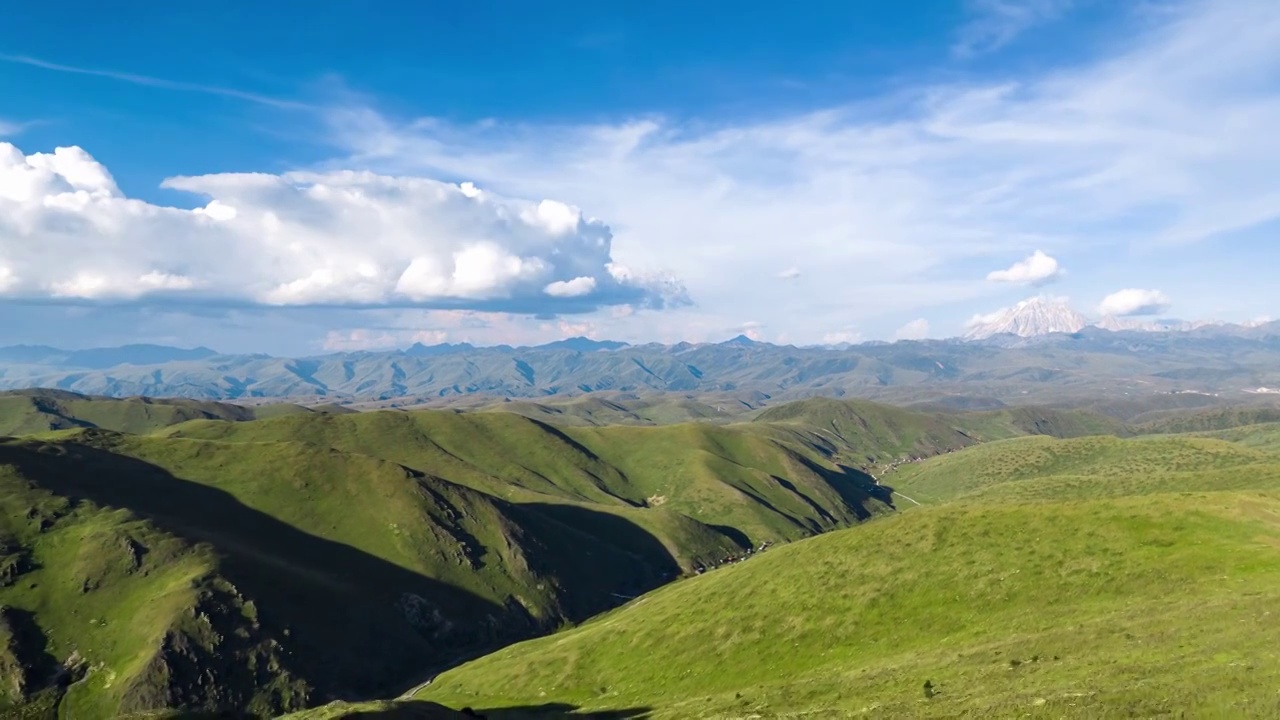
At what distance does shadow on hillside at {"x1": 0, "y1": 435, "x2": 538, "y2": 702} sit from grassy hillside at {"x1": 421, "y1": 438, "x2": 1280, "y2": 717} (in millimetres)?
24194

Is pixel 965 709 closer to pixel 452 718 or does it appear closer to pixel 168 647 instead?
pixel 452 718

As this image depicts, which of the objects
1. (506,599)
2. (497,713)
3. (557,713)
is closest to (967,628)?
(557,713)

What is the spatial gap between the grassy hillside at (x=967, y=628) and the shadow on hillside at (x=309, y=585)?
24.2 meters

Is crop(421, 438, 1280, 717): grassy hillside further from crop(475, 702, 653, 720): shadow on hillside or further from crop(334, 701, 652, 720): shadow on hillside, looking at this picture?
crop(334, 701, 652, 720): shadow on hillside

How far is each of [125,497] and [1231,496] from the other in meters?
206

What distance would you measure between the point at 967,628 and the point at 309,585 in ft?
411

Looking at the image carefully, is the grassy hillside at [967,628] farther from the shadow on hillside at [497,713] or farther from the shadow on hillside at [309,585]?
the shadow on hillside at [309,585]

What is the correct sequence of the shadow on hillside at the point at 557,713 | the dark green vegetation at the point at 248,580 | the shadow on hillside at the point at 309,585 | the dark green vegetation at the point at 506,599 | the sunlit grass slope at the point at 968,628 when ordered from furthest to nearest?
the shadow on hillside at the point at 309,585, the dark green vegetation at the point at 248,580, the shadow on hillside at the point at 557,713, the dark green vegetation at the point at 506,599, the sunlit grass slope at the point at 968,628

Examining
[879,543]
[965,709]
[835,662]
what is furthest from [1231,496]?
[965,709]

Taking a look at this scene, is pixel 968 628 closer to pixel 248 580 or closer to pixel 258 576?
pixel 248 580

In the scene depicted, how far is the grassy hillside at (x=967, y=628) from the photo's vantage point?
4197 centimetres

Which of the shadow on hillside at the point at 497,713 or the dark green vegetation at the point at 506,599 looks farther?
the dark green vegetation at the point at 506,599

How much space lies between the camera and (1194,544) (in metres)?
72.9

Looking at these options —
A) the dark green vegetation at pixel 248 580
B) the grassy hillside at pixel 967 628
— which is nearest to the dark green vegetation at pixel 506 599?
the grassy hillside at pixel 967 628
